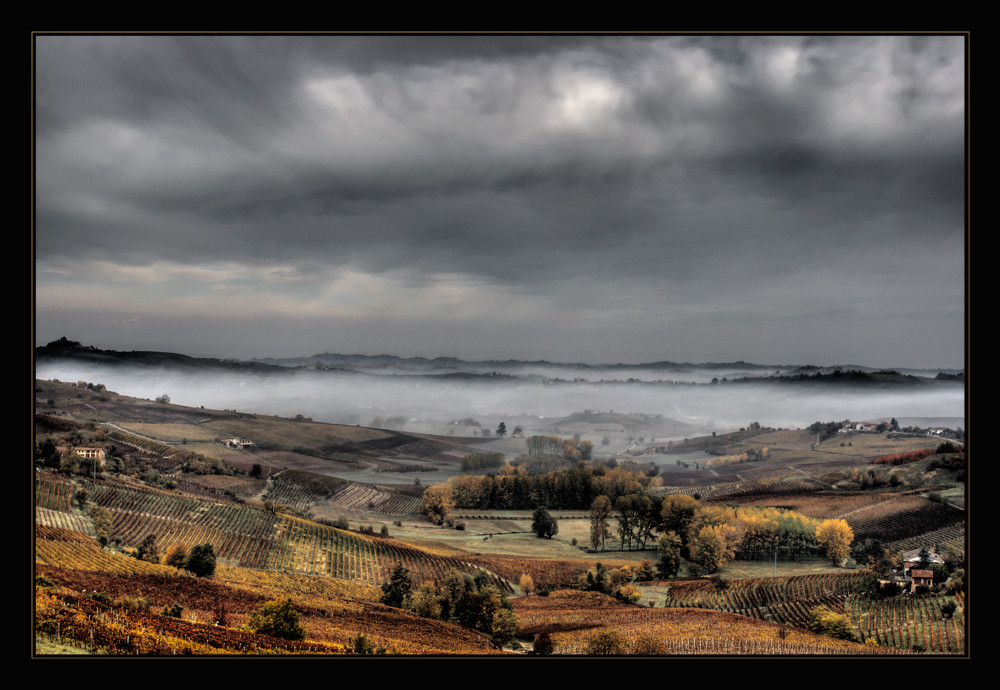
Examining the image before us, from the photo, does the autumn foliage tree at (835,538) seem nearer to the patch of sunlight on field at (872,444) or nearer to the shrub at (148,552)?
the patch of sunlight on field at (872,444)

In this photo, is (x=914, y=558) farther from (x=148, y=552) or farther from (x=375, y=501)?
(x=148, y=552)

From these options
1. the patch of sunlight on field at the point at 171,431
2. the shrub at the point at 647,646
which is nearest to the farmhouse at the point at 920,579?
the shrub at the point at 647,646

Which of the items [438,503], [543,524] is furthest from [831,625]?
[438,503]

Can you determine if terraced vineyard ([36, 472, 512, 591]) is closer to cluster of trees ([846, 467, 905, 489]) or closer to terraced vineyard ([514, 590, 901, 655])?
terraced vineyard ([514, 590, 901, 655])

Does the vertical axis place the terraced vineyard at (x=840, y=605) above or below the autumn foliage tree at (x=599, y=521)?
Result: below

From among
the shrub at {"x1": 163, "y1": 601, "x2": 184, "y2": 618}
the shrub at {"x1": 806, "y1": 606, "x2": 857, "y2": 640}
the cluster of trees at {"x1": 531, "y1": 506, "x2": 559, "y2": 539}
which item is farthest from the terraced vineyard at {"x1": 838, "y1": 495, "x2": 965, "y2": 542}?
the shrub at {"x1": 163, "y1": 601, "x2": 184, "y2": 618}
